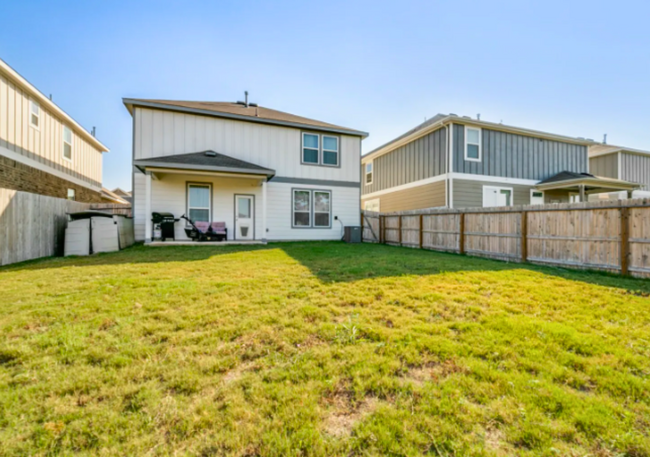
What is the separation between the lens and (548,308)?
372 centimetres

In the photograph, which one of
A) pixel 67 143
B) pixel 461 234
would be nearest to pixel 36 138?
pixel 67 143

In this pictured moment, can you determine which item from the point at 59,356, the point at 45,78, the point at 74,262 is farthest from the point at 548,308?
the point at 45,78

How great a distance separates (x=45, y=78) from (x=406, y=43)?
14.6 metres

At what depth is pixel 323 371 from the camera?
7.40 feet

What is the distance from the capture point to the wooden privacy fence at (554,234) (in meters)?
5.66

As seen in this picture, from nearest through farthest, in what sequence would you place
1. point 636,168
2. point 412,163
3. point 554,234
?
1. point 554,234
2. point 412,163
3. point 636,168

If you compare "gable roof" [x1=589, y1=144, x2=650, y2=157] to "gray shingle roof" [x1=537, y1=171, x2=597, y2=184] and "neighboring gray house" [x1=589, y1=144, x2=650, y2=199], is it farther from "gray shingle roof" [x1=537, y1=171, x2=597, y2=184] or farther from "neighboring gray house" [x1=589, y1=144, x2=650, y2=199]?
"gray shingle roof" [x1=537, y1=171, x2=597, y2=184]

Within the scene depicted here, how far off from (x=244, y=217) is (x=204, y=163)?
110 inches

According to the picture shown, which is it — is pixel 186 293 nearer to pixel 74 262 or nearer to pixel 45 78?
pixel 74 262

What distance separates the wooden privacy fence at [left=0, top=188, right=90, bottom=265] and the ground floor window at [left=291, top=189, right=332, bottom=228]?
7.86 metres

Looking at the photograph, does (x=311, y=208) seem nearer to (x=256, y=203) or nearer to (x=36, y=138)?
(x=256, y=203)

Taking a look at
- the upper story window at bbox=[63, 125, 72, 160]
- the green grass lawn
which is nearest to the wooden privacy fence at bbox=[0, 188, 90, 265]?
the green grass lawn

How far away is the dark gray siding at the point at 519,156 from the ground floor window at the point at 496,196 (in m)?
0.69

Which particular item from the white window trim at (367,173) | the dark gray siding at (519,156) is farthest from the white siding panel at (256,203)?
the white window trim at (367,173)
